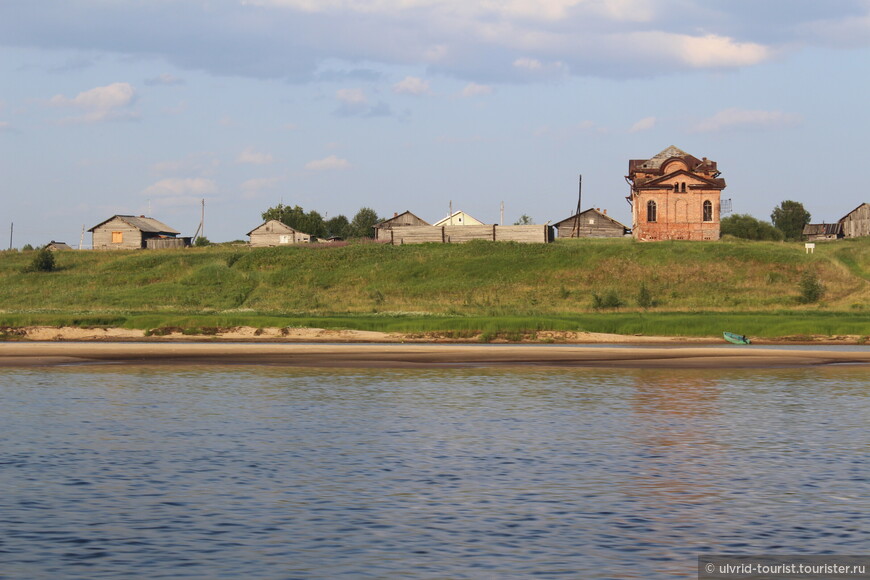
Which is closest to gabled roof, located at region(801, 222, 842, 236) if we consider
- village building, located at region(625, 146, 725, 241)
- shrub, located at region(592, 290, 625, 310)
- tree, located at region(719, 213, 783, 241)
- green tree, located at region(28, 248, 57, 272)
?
tree, located at region(719, 213, 783, 241)

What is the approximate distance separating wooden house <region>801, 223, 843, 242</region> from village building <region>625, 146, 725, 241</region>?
66.5 meters

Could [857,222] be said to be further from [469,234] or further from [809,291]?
[809,291]

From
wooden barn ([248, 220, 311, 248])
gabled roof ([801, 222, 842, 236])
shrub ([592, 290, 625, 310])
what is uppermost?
gabled roof ([801, 222, 842, 236])

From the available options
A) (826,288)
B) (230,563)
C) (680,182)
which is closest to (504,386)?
(230,563)

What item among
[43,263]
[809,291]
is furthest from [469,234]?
[43,263]

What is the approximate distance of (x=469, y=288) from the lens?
75312 millimetres

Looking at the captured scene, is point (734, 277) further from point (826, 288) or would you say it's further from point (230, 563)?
point (230, 563)

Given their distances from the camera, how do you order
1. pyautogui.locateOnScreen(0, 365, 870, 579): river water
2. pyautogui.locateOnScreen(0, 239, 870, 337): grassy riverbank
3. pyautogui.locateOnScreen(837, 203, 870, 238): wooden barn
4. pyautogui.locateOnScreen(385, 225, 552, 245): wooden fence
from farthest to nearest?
pyautogui.locateOnScreen(837, 203, 870, 238): wooden barn < pyautogui.locateOnScreen(385, 225, 552, 245): wooden fence < pyautogui.locateOnScreen(0, 239, 870, 337): grassy riverbank < pyautogui.locateOnScreen(0, 365, 870, 579): river water

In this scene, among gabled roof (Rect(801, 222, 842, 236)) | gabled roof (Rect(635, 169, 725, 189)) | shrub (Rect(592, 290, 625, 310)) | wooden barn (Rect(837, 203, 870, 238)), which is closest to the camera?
shrub (Rect(592, 290, 625, 310))

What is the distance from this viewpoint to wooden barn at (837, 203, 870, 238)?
487 ft

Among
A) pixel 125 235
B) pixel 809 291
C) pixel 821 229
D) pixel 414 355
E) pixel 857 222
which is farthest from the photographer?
pixel 821 229

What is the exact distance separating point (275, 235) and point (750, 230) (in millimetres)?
62750

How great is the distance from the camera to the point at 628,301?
68.3m

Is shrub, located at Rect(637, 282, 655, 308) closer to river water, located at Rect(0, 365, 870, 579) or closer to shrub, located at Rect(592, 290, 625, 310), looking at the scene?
shrub, located at Rect(592, 290, 625, 310)
